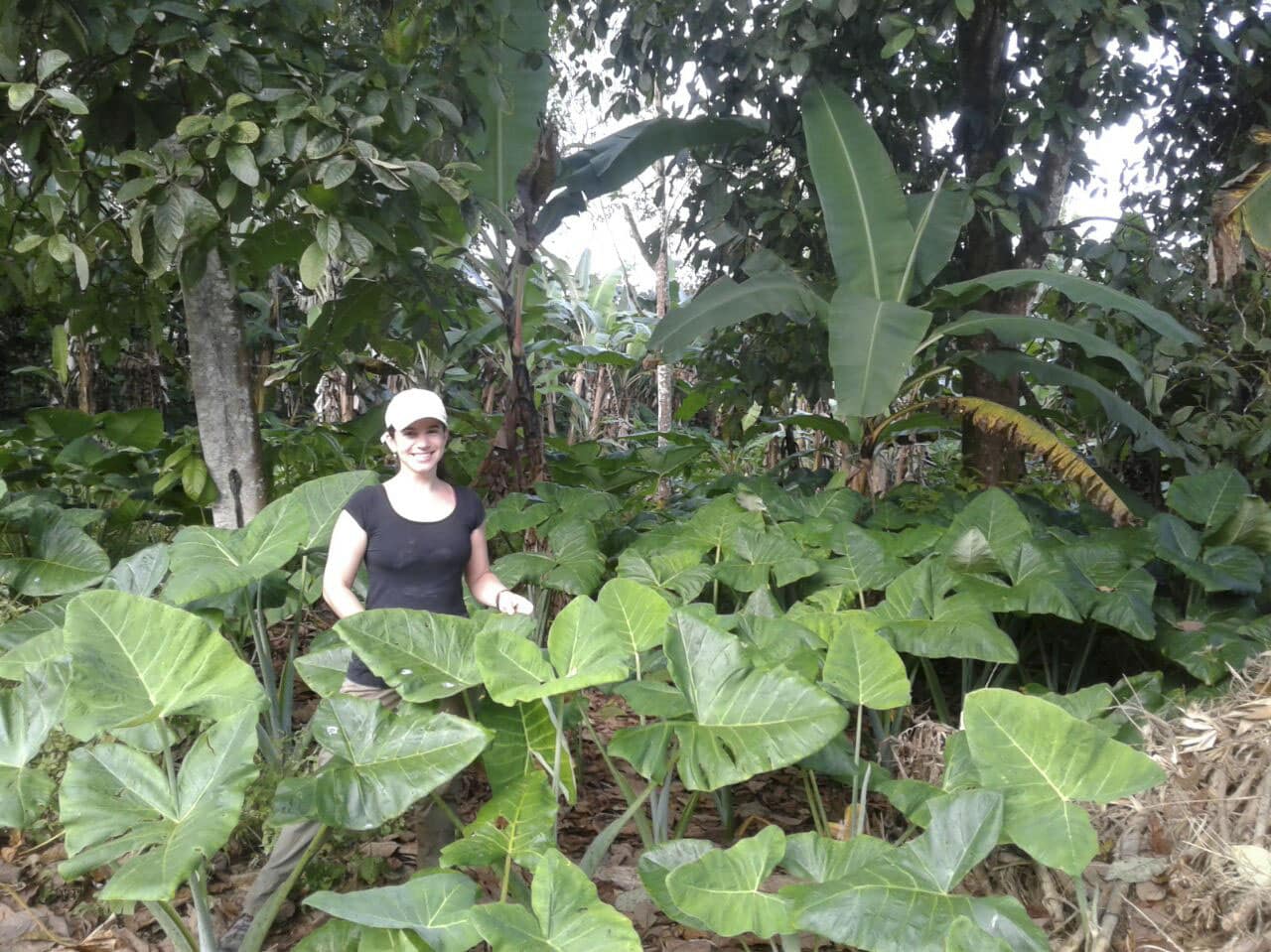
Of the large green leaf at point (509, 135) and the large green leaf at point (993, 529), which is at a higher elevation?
the large green leaf at point (509, 135)

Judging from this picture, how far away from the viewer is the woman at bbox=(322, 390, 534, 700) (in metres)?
2.23

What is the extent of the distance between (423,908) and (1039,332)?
2.99 m

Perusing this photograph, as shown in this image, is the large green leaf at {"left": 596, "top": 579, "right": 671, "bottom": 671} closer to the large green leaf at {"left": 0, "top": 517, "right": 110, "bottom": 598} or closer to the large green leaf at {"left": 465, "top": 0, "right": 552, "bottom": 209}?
the large green leaf at {"left": 0, "top": 517, "right": 110, "bottom": 598}

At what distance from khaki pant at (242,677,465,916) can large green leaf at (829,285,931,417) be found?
179 cm

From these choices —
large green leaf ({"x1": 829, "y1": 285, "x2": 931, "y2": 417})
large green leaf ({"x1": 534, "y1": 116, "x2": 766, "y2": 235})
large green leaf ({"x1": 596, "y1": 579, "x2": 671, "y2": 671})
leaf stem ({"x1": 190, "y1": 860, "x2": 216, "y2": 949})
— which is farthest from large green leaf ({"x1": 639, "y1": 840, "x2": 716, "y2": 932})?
large green leaf ({"x1": 534, "y1": 116, "x2": 766, "y2": 235})

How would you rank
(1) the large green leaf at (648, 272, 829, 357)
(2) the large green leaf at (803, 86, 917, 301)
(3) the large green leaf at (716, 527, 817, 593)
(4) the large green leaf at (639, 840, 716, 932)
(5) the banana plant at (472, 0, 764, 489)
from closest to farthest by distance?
(4) the large green leaf at (639, 840, 716, 932) < (3) the large green leaf at (716, 527, 817, 593) < (1) the large green leaf at (648, 272, 829, 357) < (5) the banana plant at (472, 0, 764, 489) < (2) the large green leaf at (803, 86, 917, 301)

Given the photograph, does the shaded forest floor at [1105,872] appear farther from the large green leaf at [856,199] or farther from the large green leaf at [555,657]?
the large green leaf at [856,199]

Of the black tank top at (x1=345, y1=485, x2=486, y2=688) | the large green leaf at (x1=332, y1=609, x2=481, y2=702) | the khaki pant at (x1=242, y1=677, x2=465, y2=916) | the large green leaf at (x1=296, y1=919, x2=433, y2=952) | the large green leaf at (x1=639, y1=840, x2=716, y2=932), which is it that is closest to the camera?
the large green leaf at (x1=296, y1=919, x2=433, y2=952)

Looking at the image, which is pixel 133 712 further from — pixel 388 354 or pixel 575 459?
pixel 575 459

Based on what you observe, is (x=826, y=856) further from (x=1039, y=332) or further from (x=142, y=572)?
(x=1039, y=332)

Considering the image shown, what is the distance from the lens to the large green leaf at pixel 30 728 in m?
1.91

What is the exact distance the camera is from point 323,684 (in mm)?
2238

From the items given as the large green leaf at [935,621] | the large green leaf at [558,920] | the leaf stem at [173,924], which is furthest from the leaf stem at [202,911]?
A: the large green leaf at [935,621]

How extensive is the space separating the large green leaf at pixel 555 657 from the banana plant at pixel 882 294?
1666mm
